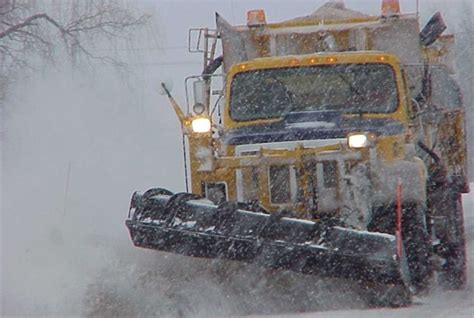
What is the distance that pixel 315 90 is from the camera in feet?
32.8

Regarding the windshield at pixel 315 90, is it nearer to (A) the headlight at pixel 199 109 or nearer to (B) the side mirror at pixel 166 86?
(A) the headlight at pixel 199 109

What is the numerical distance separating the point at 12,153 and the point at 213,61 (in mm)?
5579

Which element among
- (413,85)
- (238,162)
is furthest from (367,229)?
(413,85)

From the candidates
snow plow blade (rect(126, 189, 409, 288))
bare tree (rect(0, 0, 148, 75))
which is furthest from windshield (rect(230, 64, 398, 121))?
bare tree (rect(0, 0, 148, 75))

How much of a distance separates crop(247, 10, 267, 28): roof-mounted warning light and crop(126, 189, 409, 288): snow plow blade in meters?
3.51

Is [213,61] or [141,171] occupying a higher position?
[213,61]

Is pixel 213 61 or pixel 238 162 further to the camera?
pixel 213 61

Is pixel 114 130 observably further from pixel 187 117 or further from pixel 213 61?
pixel 187 117

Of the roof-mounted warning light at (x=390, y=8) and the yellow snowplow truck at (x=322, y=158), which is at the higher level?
the roof-mounted warning light at (x=390, y=8)

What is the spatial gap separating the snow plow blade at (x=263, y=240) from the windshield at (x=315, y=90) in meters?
1.87

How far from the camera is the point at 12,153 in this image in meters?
16.0

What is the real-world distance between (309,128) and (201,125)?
99 cm

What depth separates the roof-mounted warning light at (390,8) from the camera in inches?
436

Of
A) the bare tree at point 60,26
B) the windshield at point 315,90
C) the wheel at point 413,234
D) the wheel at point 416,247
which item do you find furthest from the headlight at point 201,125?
the bare tree at point 60,26
